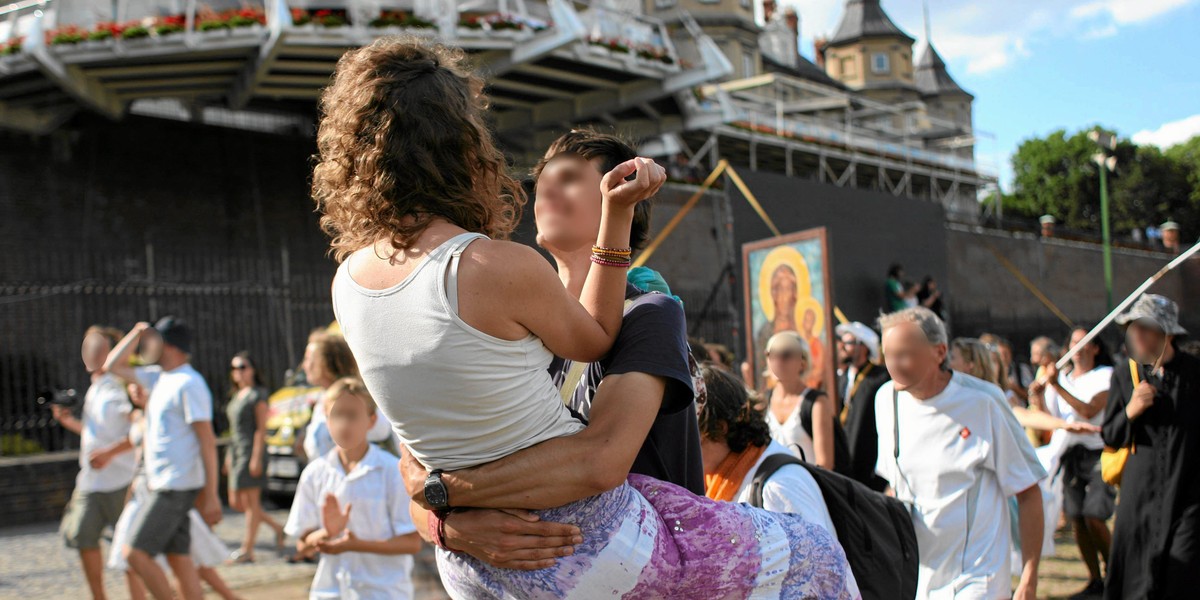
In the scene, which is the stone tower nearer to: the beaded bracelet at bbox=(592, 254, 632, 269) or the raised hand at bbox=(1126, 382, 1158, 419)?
the raised hand at bbox=(1126, 382, 1158, 419)

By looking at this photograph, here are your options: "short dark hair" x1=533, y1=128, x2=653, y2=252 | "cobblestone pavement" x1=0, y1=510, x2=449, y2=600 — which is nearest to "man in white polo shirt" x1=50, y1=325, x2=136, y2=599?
"cobblestone pavement" x1=0, y1=510, x2=449, y2=600

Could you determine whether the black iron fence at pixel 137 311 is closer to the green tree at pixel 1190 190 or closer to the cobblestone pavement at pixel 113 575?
the cobblestone pavement at pixel 113 575

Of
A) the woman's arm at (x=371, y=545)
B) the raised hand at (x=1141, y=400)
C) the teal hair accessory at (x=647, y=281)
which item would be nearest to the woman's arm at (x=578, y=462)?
the teal hair accessory at (x=647, y=281)

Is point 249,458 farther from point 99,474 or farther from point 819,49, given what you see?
point 819,49

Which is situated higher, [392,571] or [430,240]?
[430,240]

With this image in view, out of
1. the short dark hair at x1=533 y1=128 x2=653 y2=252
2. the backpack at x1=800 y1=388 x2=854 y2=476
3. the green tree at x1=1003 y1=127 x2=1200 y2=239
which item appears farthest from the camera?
the green tree at x1=1003 y1=127 x2=1200 y2=239

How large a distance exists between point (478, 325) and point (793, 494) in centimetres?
163

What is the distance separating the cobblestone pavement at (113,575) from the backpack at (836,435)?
2967mm

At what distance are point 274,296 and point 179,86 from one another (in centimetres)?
507

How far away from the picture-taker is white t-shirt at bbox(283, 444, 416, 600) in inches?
185

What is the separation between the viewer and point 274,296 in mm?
17438

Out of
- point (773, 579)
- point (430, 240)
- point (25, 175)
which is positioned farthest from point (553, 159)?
point (25, 175)

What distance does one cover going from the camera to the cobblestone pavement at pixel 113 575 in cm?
785

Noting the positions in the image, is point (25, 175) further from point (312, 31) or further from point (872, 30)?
point (872, 30)
